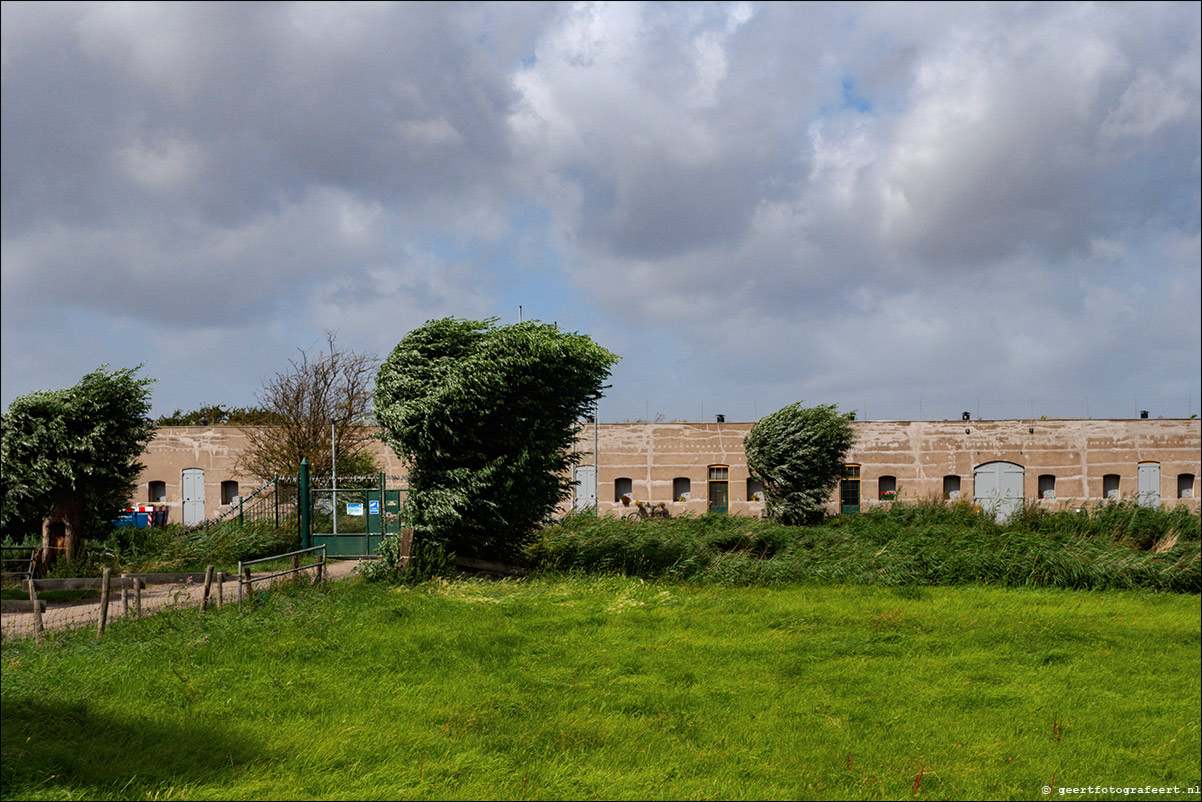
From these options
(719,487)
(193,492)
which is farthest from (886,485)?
(193,492)

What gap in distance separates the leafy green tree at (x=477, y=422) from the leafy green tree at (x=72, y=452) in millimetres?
5834

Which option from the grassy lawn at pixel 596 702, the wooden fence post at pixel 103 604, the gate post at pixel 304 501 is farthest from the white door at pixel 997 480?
the wooden fence post at pixel 103 604

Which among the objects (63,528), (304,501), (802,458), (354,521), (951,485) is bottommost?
(354,521)

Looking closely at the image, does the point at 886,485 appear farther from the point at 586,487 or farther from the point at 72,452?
the point at 72,452

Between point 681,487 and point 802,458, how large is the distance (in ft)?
29.1

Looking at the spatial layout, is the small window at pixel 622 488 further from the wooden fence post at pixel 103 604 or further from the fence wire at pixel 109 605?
the wooden fence post at pixel 103 604

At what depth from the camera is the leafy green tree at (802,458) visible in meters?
25.3

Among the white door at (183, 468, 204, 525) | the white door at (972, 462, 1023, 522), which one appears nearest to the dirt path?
the white door at (183, 468, 204, 525)

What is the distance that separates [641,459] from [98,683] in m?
25.7

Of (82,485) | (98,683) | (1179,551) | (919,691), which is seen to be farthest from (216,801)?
(1179,551)

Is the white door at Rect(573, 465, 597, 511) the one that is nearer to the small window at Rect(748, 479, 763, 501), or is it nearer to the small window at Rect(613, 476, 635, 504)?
the small window at Rect(613, 476, 635, 504)

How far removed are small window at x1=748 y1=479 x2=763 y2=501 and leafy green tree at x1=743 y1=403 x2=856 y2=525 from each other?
22.4ft

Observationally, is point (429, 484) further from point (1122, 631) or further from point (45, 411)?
point (1122, 631)

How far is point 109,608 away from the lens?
13648 millimetres
